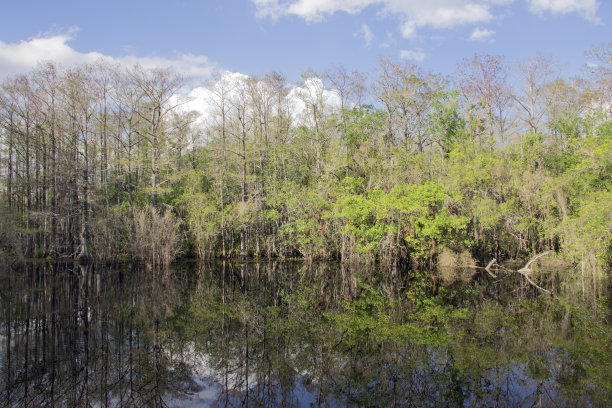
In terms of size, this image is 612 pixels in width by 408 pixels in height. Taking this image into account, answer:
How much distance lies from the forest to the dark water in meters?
6.40

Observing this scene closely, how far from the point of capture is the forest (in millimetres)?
20812

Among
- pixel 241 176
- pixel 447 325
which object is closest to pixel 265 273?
pixel 241 176

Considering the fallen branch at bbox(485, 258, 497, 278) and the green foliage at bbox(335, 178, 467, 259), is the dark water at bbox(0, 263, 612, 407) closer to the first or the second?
the fallen branch at bbox(485, 258, 497, 278)

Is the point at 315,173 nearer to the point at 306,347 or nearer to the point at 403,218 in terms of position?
the point at 403,218

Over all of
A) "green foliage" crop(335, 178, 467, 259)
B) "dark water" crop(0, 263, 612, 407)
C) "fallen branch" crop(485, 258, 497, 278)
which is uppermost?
"green foliage" crop(335, 178, 467, 259)

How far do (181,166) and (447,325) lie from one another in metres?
28.7

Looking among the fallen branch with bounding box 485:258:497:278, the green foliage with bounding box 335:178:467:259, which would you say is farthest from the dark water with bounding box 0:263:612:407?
the green foliage with bounding box 335:178:467:259

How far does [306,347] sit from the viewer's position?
27.8 feet

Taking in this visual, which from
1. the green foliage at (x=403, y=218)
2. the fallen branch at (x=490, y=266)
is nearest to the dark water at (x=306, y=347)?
the fallen branch at (x=490, y=266)

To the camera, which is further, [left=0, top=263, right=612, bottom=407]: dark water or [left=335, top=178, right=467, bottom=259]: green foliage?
[left=335, top=178, right=467, bottom=259]: green foliage

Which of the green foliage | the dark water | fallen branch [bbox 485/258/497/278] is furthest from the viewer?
fallen branch [bbox 485/258/497/278]

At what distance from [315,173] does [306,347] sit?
1989 cm

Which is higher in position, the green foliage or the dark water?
the green foliage

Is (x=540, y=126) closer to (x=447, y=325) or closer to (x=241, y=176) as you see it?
(x=241, y=176)
